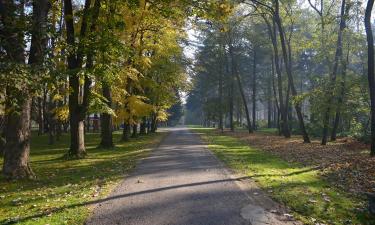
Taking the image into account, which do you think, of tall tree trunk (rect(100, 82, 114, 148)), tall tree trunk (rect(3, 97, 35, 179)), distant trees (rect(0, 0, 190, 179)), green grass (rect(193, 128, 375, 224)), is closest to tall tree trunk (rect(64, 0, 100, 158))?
distant trees (rect(0, 0, 190, 179))

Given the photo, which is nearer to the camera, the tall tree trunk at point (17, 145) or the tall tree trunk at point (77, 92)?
the tall tree trunk at point (17, 145)

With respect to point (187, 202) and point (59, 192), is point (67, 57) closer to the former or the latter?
point (59, 192)

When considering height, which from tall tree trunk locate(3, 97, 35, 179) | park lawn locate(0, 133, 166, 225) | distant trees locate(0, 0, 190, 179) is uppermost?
distant trees locate(0, 0, 190, 179)

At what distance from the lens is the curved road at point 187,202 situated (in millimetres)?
7166

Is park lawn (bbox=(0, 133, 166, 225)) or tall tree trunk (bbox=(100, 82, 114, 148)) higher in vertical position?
tall tree trunk (bbox=(100, 82, 114, 148))

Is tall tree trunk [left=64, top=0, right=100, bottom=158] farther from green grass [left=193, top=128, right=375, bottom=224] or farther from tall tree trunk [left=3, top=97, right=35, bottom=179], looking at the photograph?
green grass [left=193, top=128, right=375, bottom=224]

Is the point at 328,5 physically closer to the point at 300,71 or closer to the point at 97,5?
the point at 97,5

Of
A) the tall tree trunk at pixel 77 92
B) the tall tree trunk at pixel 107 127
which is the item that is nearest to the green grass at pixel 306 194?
the tall tree trunk at pixel 77 92

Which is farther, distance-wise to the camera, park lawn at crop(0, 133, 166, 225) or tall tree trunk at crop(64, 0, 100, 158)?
tall tree trunk at crop(64, 0, 100, 158)

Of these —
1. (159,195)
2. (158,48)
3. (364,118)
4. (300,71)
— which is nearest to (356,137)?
(364,118)

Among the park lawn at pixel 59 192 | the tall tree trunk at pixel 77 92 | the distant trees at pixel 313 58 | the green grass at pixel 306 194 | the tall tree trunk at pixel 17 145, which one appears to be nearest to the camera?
the green grass at pixel 306 194

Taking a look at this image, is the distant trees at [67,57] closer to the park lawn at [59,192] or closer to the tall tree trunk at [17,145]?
the tall tree trunk at [17,145]

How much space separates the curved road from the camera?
717cm

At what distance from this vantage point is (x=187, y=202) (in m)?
8.43
